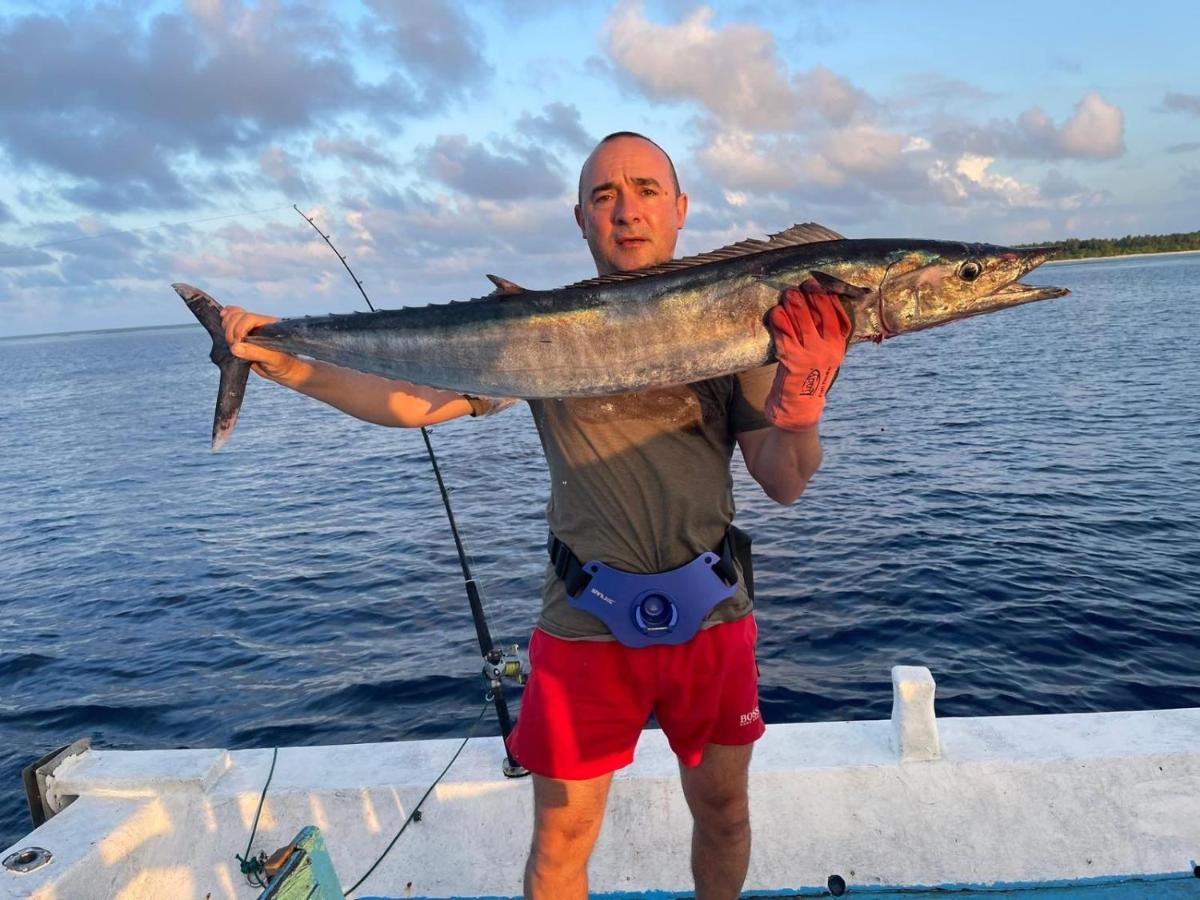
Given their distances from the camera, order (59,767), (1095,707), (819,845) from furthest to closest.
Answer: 1. (1095,707)
2. (59,767)
3. (819,845)

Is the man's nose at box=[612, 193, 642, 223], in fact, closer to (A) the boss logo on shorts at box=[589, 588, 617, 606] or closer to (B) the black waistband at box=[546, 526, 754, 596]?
(B) the black waistband at box=[546, 526, 754, 596]

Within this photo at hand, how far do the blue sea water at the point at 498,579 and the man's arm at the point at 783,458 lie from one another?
562cm

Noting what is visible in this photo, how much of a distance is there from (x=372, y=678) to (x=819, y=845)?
6.92 metres

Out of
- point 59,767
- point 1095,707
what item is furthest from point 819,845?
point 1095,707

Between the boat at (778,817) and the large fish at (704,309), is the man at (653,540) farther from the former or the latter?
the boat at (778,817)

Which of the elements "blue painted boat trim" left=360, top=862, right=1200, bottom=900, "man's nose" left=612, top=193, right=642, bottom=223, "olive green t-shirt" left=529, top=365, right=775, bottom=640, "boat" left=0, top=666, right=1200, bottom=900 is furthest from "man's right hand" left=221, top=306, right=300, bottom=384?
"blue painted boat trim" left=360, top=862, right=1200, bottom=900

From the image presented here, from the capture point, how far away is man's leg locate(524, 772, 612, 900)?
10.3 feet

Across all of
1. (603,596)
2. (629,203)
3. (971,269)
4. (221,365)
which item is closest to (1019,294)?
(971,269)

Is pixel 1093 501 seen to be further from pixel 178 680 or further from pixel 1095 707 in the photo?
pixel 178 680

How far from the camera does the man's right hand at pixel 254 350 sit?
11.8ft

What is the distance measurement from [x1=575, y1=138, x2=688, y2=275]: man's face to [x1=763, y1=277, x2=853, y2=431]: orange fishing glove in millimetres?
638

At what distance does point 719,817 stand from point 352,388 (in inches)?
92.6

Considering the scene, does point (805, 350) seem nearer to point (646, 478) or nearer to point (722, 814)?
point (646, 478)

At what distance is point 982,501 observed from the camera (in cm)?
1511
